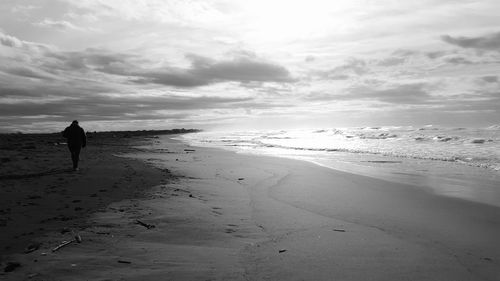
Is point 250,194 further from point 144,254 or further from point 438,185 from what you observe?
point 438,185

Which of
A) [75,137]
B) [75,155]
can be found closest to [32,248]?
[75,155]

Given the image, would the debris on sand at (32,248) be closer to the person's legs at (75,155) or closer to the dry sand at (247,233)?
the dry sand at (247,233)

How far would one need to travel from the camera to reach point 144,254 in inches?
203

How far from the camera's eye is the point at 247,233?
654 cm

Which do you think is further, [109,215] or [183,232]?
[109,215]

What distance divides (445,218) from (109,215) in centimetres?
684

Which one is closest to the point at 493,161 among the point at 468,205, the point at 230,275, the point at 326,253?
the point at 468,205

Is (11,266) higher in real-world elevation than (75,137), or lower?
lower

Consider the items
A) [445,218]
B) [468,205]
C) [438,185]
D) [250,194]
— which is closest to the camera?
[445,218]

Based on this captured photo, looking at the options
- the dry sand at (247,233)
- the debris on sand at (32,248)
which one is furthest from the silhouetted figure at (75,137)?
the debris on sand at (32,248)

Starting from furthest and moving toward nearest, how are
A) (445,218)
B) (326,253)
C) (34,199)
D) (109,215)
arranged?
(34,199) → (445,218) → (109,215) → (326,253)

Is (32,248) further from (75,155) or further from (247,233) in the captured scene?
(75,155)

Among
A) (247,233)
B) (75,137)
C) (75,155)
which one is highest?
(75,137)

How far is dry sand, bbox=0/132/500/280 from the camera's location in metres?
4.76
